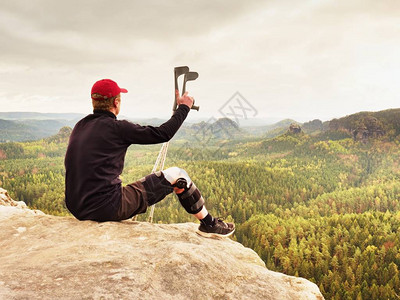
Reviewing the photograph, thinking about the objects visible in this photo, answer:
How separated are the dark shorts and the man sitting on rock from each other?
0.02 meters

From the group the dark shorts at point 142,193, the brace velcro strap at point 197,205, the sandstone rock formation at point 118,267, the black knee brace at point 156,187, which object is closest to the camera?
the sandstone rock formation at point 118,267

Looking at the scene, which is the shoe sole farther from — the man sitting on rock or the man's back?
the man's back

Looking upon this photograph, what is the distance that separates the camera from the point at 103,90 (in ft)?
15.2

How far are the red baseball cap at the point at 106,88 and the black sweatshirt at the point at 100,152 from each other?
1.07ft

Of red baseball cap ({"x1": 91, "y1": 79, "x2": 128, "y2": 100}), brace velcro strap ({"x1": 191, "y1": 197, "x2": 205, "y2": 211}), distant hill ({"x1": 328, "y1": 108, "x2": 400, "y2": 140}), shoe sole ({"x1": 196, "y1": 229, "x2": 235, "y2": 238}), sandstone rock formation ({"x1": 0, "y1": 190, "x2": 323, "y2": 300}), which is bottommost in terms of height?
shoe sole ({"x1": 196, "y1": 229, "x2": 235, "y2": 238})

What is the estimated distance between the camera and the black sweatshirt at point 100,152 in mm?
4547

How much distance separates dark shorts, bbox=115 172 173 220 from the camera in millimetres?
5219

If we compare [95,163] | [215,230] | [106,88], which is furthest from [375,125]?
[95,163]

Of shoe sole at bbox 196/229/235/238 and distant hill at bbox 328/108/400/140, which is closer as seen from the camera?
shoe sole at bbox 196/229/235/238

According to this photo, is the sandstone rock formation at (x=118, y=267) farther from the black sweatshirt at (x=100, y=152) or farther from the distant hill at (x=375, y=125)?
the distant hill at (x=375, y=125)

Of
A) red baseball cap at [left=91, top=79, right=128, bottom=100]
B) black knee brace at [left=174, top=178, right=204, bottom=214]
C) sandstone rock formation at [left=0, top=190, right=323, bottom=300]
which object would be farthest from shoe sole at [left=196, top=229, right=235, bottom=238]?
red baseball cap at [left=91, top=79, right=128, bottom=100]

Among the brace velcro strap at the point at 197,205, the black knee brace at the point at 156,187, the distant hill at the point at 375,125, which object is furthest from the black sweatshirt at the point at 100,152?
the distant hill at the point at 375,125

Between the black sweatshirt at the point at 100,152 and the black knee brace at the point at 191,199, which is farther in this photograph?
the black knee brace at the point at 191,199

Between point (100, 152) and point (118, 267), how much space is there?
193 cm
